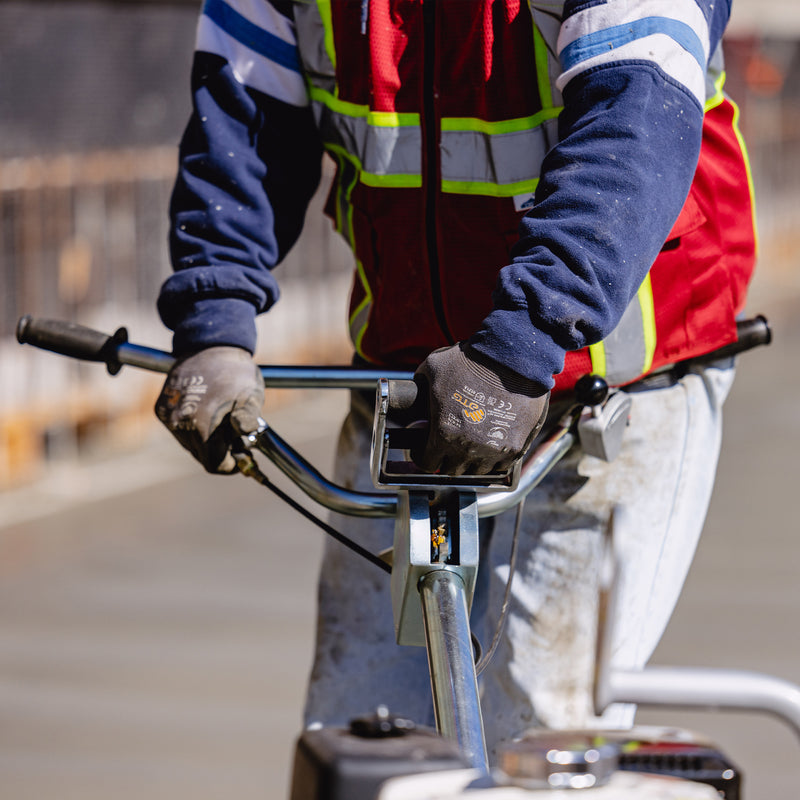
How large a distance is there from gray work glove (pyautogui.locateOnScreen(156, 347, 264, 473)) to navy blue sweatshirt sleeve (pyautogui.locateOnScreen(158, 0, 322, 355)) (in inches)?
4.2

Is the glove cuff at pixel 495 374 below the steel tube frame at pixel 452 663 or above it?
above

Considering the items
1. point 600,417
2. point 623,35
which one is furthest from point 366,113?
point 600,417

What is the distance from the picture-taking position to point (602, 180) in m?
2.20

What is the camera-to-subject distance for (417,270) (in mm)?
2617

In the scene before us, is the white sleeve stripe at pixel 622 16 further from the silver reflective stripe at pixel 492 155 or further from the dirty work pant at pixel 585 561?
the dirty work pant at pixel 585 561

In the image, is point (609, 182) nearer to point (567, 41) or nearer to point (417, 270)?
point (567, 41)

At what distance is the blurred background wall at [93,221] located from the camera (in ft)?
26.2

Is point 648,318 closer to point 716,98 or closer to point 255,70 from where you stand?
point 716,98

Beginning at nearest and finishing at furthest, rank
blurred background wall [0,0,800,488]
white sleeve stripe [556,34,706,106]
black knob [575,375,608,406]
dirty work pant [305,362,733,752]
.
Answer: white sleeve stripe [556,34,706,106] → black knob [575,375,608,406] → dirty work pant [305,362,733,752] → blurred background wall [0,0,800,488]

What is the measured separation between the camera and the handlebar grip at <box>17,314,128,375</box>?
2.63 meters

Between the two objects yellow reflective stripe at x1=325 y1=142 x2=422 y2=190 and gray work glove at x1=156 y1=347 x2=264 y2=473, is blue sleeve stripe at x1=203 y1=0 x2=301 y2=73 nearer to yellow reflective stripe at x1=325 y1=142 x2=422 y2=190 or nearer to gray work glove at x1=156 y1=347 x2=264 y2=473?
yellow reflective stripe at x1=325 y1=142 x2=422 y2=190

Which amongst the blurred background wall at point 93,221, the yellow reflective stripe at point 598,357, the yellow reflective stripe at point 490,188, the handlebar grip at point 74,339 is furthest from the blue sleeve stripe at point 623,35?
the blurred background wall at point 93,221

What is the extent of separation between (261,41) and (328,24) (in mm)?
153

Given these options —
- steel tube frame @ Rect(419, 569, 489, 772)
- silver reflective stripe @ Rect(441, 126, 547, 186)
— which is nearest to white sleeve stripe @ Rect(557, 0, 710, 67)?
silver reflective stripe @ Rect(441, 126, 547, 186)
